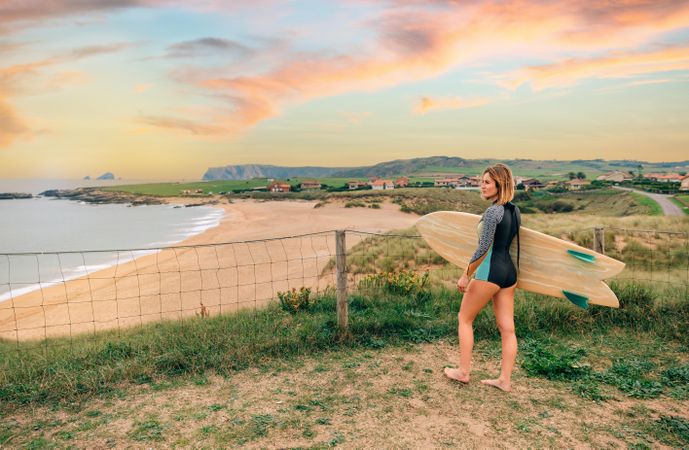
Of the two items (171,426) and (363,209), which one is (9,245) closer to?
(363,209)

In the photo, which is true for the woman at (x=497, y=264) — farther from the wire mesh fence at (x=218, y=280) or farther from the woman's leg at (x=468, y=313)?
the wire mesh fence at (x=218, y=280)

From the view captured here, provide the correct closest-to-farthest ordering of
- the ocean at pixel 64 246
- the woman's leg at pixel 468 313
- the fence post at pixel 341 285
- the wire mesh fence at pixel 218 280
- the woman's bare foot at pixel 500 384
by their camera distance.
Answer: the woman's leg at pixel 468 313 → the woman's bare foot at pixel 500 384 → the fence post at pixel 341 285 → the wire mesh fence at pixel 218 280 → the ocean at pixel 64 246

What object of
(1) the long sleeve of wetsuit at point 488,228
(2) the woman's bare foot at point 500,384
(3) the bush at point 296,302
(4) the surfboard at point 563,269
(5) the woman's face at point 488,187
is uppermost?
(5) the woman's face at point 488,187

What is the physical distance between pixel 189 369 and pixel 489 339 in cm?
353

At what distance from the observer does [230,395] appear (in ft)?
13.1

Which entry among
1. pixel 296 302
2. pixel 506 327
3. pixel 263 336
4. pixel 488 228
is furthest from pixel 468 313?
pixel 296 302

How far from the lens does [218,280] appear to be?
13.3 metres

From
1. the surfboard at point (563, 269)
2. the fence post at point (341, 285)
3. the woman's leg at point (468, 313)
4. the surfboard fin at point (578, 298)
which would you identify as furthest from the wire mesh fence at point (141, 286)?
the surfboard fin at point (578, 298)

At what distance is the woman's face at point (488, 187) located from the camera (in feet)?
12.0

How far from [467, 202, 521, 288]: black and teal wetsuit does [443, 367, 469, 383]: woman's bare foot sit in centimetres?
102

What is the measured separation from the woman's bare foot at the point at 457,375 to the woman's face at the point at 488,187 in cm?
176

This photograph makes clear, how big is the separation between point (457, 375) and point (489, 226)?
1.59m

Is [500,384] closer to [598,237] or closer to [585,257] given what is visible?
[585,257]

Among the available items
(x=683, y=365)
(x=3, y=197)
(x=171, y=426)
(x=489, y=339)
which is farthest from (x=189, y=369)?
(x=3, y=197)
